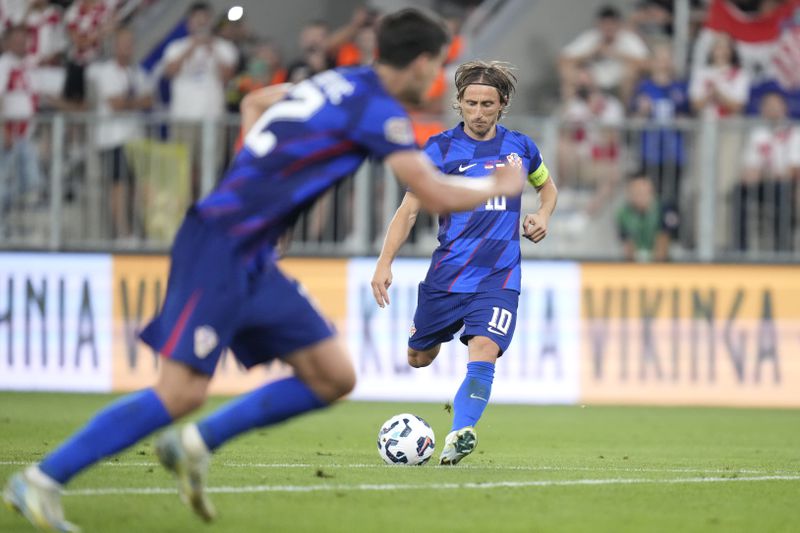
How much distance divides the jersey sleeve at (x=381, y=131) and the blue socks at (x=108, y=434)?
134cm

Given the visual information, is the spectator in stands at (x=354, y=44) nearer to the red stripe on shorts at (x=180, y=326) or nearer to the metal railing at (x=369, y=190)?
the metal railing at (x=369, y=190)

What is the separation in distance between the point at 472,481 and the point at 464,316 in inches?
64.7

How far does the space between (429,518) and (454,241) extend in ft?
10.8

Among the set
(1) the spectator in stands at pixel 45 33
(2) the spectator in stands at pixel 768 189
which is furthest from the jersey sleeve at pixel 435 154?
(1) the spectator in stands at pixel 45 33

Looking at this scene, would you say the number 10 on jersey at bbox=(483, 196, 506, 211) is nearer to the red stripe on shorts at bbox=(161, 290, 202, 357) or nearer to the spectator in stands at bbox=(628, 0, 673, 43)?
the red stripe on shorts at bbox=(161, 290, 202, 357)

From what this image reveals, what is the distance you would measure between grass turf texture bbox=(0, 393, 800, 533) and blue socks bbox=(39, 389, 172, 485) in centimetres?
30

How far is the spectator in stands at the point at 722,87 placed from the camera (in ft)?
55.2

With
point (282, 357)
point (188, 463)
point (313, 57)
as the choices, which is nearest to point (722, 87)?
point (313, 57)

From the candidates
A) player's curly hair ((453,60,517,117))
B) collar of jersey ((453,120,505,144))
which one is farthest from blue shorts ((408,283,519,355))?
player's curly hair ((453,60,517,117))

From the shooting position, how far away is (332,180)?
20.8 feet

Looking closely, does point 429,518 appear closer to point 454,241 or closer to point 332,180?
point 332,180

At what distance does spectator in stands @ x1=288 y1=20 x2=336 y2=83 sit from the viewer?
1681cm

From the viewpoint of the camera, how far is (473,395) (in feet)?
29.3

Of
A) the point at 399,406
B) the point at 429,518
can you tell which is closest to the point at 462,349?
the point at 399,406
